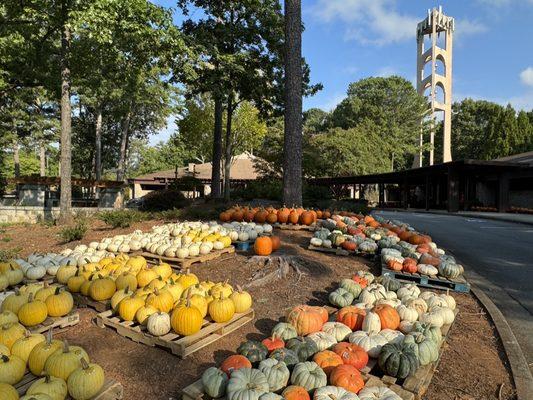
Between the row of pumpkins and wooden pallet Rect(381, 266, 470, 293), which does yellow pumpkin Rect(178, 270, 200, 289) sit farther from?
wooden pallet Rect(381, 266, 470, 293)

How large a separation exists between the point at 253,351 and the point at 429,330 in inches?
65.6

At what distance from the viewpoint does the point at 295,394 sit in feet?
8.29

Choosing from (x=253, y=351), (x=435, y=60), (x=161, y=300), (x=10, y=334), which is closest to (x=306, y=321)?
(x=253, y=351)

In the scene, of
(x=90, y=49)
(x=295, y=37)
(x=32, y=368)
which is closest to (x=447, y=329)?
(x=32, y=368)

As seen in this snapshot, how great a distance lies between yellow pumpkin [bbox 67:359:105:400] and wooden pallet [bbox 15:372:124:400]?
0.14 ft

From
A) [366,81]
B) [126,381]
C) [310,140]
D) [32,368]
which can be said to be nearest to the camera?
[32,368]

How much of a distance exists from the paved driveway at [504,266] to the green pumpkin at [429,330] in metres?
0.96

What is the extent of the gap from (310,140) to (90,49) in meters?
23.0

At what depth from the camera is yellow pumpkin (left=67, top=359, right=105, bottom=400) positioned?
2537 mm

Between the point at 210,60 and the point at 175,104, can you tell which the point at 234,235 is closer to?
the point at 210,60

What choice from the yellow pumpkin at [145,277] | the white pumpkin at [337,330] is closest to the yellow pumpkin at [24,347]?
the yellow pumpkin at [145,277]

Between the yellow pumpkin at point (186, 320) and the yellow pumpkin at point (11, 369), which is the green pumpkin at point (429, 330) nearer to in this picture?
the yellow pumpkin at point (186, 320)

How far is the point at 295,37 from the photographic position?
9.61 m

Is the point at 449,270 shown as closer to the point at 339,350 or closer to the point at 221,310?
the point at 339,350
